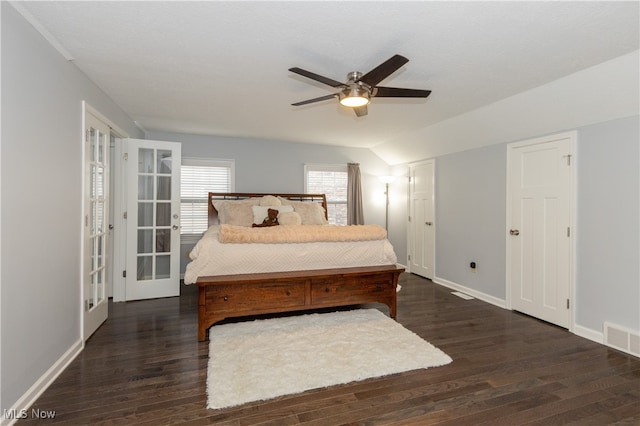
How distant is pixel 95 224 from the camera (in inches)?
123

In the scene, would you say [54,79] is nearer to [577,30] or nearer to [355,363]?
[355,363]

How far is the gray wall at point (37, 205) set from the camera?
1.81 m

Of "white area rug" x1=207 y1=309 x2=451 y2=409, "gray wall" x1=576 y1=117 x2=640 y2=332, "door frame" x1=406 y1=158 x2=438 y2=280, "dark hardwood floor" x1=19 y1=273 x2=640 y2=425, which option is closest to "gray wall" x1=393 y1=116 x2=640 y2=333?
"gray wall" x1=576 y1=117 x2=640 y2=332

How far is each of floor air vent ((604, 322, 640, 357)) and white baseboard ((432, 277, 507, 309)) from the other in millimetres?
1092

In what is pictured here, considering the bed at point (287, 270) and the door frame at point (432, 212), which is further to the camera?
the door frame at point (432, 212)

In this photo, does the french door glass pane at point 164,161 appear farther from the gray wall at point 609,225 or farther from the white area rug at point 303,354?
the gray wall at point 609,225

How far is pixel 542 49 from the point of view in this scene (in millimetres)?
2316

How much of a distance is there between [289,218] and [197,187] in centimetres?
183

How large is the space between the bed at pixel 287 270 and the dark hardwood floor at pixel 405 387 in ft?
1.61

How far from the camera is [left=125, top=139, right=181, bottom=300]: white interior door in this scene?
4051 mm

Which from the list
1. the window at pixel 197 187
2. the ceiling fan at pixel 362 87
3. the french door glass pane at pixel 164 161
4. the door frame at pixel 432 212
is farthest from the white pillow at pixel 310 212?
the ceiling fan at pixel 362 87

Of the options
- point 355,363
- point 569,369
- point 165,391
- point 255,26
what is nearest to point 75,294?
point 165,391

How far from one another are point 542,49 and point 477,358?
2495 mm

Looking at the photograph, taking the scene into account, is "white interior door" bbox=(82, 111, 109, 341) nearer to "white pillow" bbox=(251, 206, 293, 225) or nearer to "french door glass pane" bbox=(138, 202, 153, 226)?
"french door glass pane" bbox=(138, 202, 153, 226)
